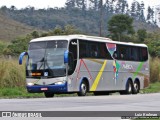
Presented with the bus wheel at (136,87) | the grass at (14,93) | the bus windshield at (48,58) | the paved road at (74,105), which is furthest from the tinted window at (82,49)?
the paved road at (74,105)

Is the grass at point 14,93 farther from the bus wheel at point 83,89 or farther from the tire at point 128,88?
the tire at point 128,88

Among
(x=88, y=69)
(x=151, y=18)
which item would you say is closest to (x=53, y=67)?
(x=88, y=69)

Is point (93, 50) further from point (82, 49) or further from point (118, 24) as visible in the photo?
point (118, 24)

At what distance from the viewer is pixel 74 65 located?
26.8 metres

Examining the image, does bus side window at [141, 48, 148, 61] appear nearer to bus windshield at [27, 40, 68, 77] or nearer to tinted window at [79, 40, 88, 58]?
tinted window at [79, 40, 88, 58]

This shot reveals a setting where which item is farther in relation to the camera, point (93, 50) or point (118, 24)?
point (118, 24)

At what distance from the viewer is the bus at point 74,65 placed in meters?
26.2

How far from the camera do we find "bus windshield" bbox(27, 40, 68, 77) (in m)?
26.2

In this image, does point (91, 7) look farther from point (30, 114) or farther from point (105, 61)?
point (30, 114)

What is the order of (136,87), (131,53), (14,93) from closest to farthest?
1. (14,93)
2. (131,53)
3. (136,87)

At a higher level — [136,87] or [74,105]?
[74,105]

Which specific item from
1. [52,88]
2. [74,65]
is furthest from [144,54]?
[52,88]

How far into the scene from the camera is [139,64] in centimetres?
3484

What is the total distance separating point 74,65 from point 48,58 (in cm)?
151
